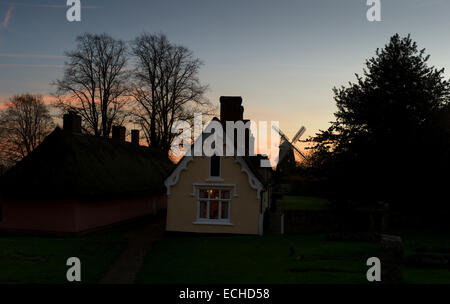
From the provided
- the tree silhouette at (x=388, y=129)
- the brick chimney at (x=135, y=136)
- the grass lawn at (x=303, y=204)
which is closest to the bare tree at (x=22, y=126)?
the brick chimney at (x=135, y=136)

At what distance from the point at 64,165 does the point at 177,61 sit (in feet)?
73.2

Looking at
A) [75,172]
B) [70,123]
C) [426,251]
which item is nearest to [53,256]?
[75,172]

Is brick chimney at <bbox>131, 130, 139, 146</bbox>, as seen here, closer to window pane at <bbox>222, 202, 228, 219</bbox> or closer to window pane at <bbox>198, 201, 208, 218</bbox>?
window pane at <bbox>198, 201, 208, 218</bbox>

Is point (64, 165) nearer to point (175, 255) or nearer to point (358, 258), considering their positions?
point (175, 255)

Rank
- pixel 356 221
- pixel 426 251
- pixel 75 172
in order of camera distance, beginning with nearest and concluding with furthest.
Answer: pixel 426 251
pixel 75 172
pixel 356 221

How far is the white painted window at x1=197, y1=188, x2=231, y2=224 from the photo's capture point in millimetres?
25312

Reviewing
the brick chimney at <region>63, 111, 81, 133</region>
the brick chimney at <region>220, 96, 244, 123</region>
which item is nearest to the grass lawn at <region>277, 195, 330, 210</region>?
the brick chimney at <region>220, 96, 244, 123</region>

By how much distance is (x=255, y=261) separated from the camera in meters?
16.9

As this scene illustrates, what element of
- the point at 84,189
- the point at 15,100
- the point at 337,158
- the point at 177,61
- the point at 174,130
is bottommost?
the point at 84,189

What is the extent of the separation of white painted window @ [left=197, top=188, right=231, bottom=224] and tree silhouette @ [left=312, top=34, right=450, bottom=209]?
1008 cm

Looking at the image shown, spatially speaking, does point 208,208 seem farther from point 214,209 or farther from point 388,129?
point 388,129

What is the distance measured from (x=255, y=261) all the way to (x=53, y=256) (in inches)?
363
